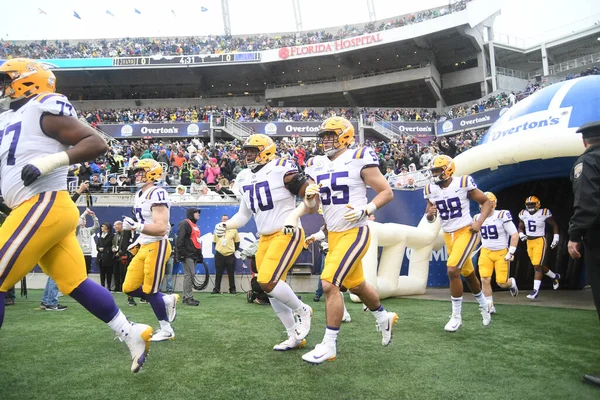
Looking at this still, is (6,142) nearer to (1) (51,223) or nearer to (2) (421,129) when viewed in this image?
(1) (51,223)

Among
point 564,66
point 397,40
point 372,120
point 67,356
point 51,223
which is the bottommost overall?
point 67,356

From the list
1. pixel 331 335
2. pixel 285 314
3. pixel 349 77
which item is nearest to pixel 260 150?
pixel 285 314

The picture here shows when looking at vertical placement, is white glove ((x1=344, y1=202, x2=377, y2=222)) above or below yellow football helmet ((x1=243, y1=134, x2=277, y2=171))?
below

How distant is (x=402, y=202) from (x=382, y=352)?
6.95 meters

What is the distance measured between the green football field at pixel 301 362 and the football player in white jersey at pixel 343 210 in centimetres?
42

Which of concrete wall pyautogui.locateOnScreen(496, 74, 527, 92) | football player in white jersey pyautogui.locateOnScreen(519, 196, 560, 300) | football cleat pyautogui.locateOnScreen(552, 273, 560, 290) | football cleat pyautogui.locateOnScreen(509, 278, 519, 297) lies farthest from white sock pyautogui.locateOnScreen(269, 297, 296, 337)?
concrete wall pyautogui.locateOnScreen(496, 74, 527, 92)

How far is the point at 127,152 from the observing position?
23.1 m

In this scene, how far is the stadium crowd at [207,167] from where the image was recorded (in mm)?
14281

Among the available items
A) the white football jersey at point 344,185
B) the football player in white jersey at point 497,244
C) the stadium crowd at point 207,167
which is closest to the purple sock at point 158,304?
the white football jersey at point 344,185

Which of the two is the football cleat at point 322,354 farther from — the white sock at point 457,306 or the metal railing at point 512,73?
the metal railing at point 512,73

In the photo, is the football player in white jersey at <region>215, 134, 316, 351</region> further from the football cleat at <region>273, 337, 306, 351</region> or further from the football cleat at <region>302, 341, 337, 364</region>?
the football cleat at <region>302, 341, 337, 364</region>

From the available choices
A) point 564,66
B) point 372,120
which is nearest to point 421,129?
point 372,120

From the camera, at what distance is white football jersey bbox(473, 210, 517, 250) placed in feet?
27.1

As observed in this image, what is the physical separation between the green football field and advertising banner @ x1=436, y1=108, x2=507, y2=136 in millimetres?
22855
